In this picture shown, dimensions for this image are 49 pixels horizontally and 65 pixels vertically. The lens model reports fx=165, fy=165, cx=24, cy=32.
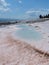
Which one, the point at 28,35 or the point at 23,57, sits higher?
the point at 23,57

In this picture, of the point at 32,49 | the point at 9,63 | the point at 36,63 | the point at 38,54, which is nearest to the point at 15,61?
the point at 9,63

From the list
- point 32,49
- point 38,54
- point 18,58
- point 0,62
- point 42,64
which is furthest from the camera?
point 32,49

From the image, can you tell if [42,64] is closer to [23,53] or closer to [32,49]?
[23,53]

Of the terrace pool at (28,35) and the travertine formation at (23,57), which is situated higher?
the travertine formation at (23,57)

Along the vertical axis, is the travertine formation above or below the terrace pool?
above

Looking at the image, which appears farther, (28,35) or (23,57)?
(28,35)

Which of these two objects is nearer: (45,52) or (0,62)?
(0,62)

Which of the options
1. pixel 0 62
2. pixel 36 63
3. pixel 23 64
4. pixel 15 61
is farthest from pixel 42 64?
pixel 0 62

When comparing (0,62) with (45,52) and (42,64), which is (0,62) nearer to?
(42,64)

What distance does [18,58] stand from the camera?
10484 mm

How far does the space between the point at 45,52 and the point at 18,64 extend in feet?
9.37

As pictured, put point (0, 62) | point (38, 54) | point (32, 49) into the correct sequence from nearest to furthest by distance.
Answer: point (0, 62), point (38, 54), point (32, 49)

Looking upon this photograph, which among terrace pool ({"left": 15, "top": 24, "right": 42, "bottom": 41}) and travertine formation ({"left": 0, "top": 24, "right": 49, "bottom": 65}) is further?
terrace pool ({"left": 15, "top": 24, "right": 42, "bottom": 41})

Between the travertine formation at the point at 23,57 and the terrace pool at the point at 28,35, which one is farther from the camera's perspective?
the terrace pool at the point at 28,35
